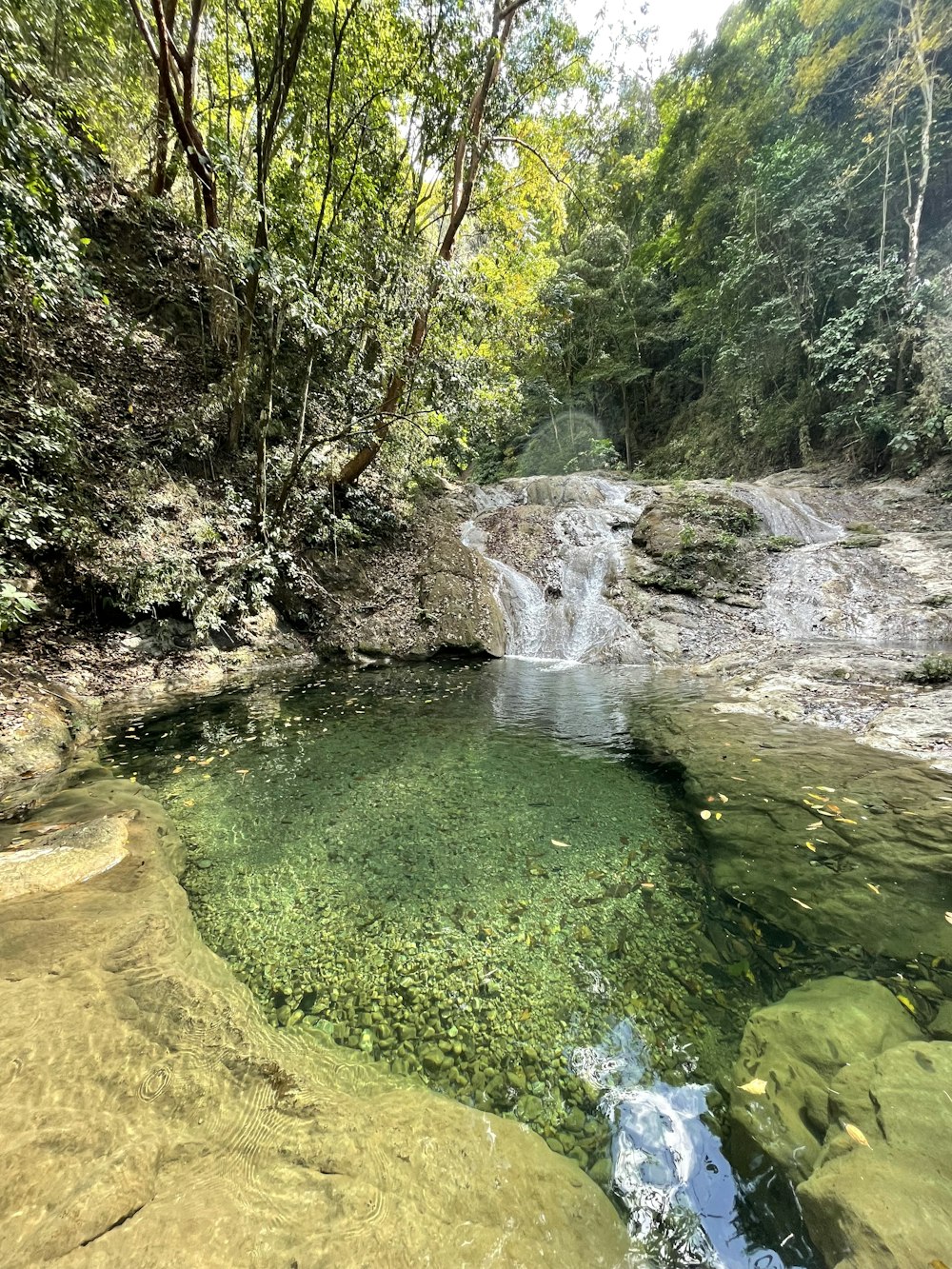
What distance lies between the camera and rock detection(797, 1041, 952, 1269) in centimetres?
130

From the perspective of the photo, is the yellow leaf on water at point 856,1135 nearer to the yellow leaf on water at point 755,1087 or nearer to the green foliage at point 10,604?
Result: the yellow leaf on water at point 755,1087

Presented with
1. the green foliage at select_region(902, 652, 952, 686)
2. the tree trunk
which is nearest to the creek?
the green foliage at select_region(902, 652, 952, 686)

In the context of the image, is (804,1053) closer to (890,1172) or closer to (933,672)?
(890,1172)

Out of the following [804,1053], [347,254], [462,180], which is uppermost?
[462,180]

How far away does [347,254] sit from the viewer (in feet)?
26.0

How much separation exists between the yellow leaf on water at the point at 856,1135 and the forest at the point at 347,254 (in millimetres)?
6380

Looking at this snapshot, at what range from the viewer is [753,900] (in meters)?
2.80

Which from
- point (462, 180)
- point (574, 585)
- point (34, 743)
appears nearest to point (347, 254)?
point (462, 180)

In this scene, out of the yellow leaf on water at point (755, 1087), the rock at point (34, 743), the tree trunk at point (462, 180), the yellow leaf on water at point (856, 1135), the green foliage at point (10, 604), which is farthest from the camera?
the tree trunk at point (462, 180)

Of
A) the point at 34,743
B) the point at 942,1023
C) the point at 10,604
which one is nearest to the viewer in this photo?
the point at 942,1023

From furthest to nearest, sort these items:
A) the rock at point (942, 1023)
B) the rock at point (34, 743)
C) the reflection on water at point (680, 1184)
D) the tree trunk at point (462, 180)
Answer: the tree trunk at point (462, 180)
the rock at point (34, 743)
the rock at point (942, 1023)
the reflection on water at point (680, 1184)

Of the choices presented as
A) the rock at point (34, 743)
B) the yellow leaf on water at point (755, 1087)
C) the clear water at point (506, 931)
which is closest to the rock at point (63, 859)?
the clear water at point (506, 931)

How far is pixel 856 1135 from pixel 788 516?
13713 mm

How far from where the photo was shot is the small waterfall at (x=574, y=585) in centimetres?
1041
